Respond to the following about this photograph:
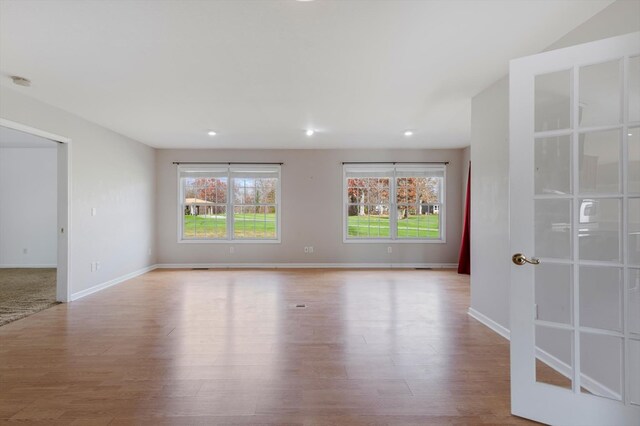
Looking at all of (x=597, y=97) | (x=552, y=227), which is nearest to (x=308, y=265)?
(x=552, y=227)

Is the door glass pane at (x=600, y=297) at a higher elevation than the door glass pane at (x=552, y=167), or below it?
below

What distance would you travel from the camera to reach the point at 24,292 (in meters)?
4.80

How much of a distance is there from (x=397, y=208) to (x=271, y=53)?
195 inches

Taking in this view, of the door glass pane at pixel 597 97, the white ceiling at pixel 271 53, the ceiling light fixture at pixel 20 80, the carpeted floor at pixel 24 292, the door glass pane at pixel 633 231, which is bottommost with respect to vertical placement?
the carpeted floor at pixel 24 292

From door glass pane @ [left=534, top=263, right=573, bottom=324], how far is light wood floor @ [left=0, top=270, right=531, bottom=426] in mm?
677

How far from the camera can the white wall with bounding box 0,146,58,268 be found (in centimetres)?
677

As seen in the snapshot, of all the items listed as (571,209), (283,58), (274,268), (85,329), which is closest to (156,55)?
(283,58)

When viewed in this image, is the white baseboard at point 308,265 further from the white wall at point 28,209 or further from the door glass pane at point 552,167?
the door glass pane at point 552,167

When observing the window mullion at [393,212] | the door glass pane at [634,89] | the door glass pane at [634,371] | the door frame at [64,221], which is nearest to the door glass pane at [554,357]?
the door glass pane at [634,371]

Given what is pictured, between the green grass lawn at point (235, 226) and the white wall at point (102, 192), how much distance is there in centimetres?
82

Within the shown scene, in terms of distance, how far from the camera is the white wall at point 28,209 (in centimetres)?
677

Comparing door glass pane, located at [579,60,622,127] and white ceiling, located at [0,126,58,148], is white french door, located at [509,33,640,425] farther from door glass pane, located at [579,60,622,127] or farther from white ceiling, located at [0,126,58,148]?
white ceiling, located at [0,126,58,148]

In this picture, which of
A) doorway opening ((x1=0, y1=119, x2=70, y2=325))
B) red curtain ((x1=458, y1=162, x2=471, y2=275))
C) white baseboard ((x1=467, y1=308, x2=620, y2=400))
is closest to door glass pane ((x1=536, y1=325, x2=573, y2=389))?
white baseboard ((x1=467, y1=308, x2=620, y2=400))

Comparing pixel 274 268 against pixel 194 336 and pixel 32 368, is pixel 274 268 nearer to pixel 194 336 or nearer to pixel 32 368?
pixel 194 336
